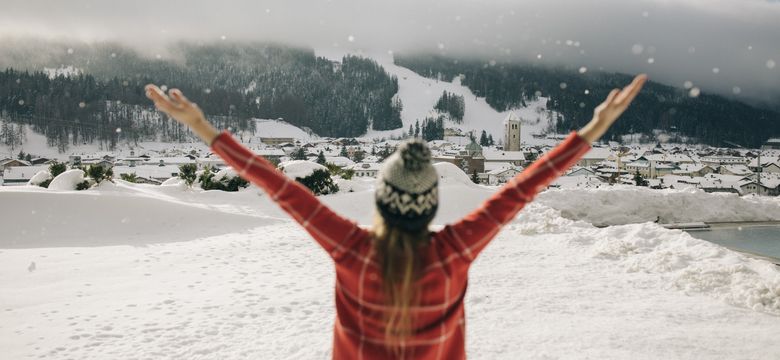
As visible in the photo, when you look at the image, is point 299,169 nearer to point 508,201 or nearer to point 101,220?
point 101,220

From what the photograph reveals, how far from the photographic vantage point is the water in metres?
11.1

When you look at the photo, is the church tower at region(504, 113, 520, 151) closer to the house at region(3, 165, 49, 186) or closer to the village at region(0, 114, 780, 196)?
the village at region(0, 114, 780, 196)

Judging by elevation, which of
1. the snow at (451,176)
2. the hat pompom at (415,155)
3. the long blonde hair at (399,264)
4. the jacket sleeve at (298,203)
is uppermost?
the hat pompom at (415,155)

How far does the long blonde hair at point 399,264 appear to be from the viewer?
59.1 inches

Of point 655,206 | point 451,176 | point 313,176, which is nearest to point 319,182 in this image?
point 313,176

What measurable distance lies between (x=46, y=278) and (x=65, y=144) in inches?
4781

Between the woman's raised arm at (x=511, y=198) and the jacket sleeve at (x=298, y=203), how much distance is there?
1.13 feet

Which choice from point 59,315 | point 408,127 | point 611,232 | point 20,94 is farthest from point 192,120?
point 408,127

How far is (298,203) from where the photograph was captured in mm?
1646

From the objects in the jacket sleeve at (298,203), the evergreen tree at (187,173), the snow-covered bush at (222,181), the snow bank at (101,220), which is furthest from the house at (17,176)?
the jacket sleeve at (298,203)

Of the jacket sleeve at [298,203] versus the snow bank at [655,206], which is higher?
the jacket sleeve at [298,203]

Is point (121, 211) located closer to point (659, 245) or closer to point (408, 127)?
point (659, 245)

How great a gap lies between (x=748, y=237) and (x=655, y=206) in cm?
376

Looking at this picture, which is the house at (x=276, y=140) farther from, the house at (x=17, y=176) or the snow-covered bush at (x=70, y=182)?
the snow-covered bush at (x=70, y=182)
